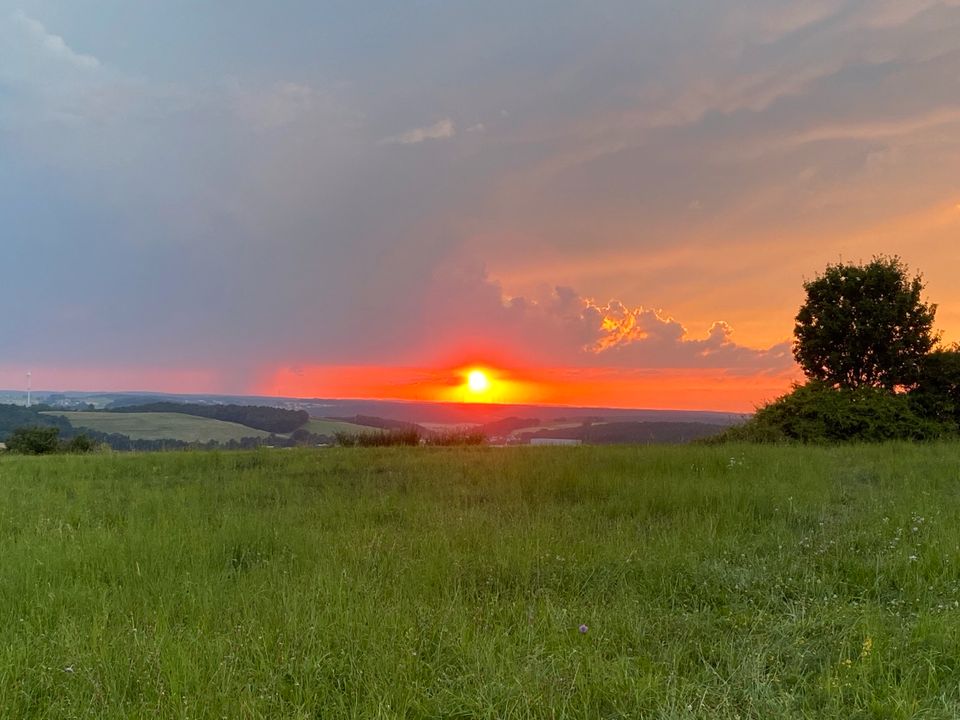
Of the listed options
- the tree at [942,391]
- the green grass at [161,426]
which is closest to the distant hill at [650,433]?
the tree at [942,391]

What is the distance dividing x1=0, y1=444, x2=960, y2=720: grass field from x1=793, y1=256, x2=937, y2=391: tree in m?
11.0

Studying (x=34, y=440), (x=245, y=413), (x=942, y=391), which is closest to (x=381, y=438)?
(x=34, y=440)

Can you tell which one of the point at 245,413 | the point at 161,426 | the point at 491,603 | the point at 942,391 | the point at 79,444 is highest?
the point at 942,391

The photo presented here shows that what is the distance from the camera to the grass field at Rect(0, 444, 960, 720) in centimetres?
294

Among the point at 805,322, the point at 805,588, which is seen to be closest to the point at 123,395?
the point at 805,322

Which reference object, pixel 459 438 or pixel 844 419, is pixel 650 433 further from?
pixel 459 438

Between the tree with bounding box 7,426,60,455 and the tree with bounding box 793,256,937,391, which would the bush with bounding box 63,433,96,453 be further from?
the tree with bounding box 793,256,937,391

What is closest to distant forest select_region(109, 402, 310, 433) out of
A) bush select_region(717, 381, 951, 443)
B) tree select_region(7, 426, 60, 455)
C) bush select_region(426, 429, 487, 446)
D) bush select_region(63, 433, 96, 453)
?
bush select_region(63, 433, 96, 453)

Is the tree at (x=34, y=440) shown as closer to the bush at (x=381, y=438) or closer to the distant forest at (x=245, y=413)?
the bush at (x=381, y=438)

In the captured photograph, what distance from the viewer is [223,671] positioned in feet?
10.2

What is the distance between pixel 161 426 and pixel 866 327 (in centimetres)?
5202

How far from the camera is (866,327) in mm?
17375

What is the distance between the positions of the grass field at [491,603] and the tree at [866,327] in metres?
11.0

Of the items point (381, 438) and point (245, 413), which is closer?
point (381, 438)
